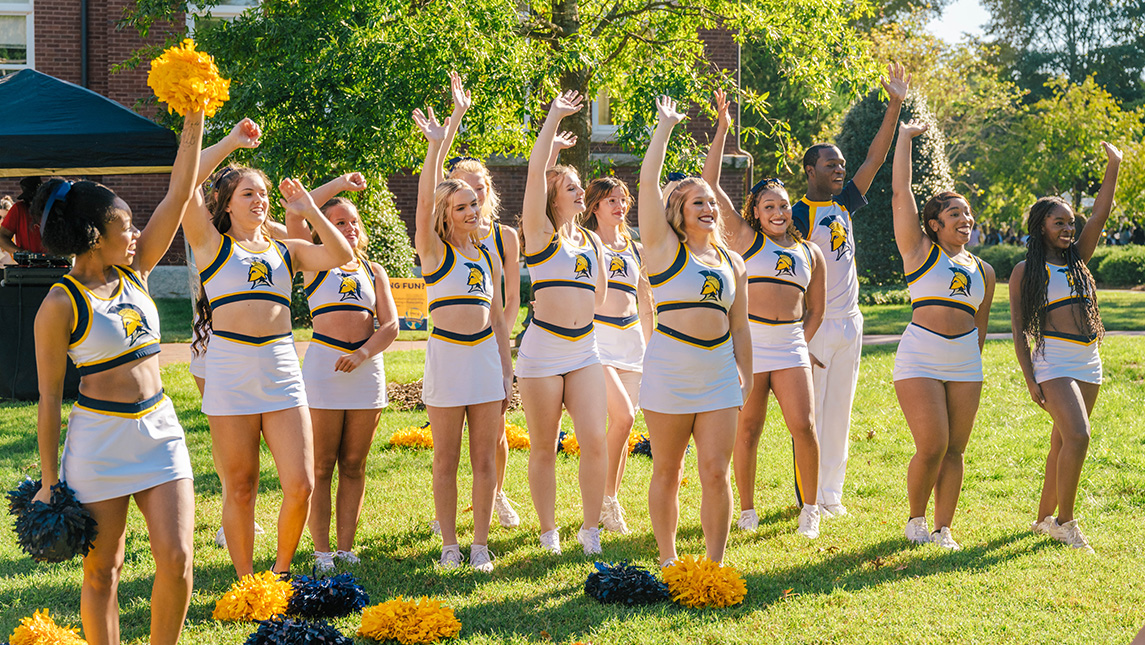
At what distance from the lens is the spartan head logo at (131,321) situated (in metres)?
3.62

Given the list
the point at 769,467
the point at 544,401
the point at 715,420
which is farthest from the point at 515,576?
the point at 769,467

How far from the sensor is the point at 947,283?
5.81m

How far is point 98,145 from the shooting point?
8.63 m

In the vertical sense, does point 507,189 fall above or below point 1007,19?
below

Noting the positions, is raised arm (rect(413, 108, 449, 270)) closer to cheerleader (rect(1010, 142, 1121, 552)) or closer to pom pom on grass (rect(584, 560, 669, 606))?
pom pom on grass (rect(584, 560, 669, 606))

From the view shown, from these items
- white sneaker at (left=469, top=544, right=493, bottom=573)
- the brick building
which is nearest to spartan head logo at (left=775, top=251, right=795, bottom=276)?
white sneaker at (left=469, top=544, right=493, bottom=573)

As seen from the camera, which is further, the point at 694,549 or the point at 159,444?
the point at 694,549

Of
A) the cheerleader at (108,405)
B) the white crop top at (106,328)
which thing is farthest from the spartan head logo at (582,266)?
the white crop top at (106,328)

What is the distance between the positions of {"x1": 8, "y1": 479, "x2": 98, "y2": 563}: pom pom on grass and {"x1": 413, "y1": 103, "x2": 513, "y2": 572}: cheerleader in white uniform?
2099 mm

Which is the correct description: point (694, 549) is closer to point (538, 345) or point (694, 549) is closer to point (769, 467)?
point (538, 345)

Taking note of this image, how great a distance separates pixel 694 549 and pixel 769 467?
2.35m

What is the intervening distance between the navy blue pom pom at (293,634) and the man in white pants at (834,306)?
3707 millimetres

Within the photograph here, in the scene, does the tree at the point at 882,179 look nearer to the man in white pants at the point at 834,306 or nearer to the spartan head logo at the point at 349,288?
the man in white pants at the point at 834,306

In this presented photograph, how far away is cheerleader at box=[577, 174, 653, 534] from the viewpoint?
6.33 m
